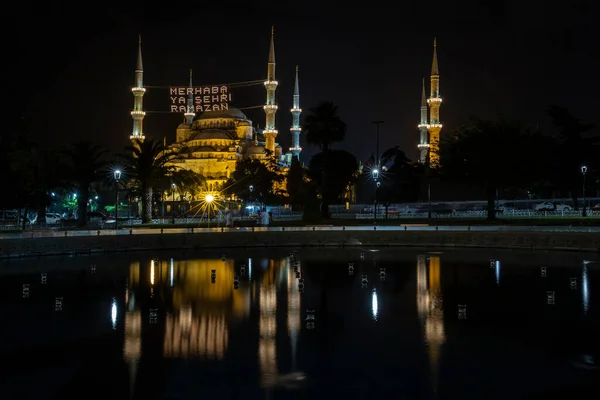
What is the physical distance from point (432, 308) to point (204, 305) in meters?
6.25

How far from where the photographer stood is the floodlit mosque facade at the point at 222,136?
9500 cm

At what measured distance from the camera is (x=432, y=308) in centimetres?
1720

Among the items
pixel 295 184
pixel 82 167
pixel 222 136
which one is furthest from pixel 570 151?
pixel 222 136

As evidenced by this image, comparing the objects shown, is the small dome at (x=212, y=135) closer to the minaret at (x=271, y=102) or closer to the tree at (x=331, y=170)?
the minaret at (x=271, y=102)

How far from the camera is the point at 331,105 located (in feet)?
179

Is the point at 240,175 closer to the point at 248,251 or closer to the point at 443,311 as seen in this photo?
the point at 248,251

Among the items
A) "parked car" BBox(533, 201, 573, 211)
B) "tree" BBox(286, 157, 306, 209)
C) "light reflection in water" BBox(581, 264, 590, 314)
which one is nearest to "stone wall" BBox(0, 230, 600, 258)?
"light reflection in water" BBox(581, 264, 590, 314)

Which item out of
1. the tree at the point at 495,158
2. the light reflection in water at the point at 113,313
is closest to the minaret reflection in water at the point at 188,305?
the light reflection in water at the point at 113,313

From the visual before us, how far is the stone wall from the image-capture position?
2981cm

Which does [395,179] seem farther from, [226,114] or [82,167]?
[226,114]

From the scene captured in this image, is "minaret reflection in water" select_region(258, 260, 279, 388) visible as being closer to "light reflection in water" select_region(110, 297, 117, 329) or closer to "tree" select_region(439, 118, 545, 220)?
"light reflection in water" select_region(110, 297, 117, 329)

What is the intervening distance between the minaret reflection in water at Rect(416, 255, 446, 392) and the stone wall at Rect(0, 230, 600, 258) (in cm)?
686

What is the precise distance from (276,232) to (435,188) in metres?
44.0

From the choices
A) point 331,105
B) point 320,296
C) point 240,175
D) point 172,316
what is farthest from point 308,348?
point 240,175
